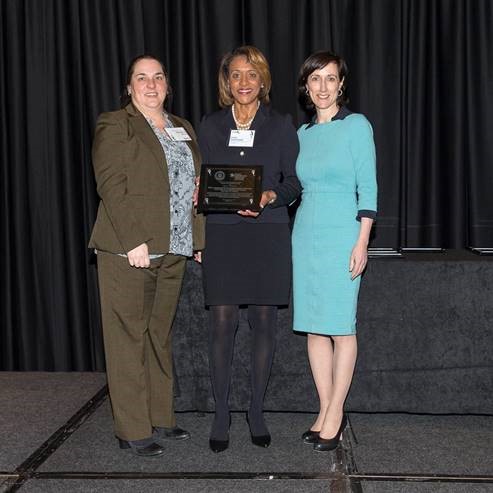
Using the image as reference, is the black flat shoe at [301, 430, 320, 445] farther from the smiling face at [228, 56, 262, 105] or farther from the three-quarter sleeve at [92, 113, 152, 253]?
the smiling face at [228, 56, 262, 105]

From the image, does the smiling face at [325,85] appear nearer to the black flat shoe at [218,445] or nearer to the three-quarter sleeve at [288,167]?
the three-quarter sleeve at [288,167]

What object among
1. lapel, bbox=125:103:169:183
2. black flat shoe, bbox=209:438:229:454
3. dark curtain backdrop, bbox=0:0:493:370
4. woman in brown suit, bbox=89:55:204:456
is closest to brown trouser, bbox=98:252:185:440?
woman in brown suit, bbox=89:55:204:456

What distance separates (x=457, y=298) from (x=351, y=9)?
183 centimetres

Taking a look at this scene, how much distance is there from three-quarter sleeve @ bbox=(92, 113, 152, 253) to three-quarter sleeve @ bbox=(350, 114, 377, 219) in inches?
32.8

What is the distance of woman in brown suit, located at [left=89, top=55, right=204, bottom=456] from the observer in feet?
8.93

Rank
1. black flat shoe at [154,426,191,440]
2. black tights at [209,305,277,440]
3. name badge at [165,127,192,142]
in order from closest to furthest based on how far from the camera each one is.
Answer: name badge at [165,127,192,142] < black tights at [209,305,277,440] < black flat shoe at [154,426,191,440]

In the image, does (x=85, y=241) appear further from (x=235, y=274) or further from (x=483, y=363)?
(x=483, y=363)

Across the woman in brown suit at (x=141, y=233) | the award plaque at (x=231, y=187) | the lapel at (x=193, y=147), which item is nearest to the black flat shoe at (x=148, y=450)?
the woman in brown suit at (x=141, y=233)

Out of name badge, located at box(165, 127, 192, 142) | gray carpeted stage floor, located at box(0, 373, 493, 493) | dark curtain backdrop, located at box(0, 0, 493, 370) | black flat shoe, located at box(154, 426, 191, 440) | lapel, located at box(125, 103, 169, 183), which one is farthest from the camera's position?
dark curtain backdrop, located at box(0, 0, 493, 370)

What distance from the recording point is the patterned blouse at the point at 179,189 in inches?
111

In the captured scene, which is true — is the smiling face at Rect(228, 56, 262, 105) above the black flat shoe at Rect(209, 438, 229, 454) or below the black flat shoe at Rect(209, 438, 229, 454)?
above

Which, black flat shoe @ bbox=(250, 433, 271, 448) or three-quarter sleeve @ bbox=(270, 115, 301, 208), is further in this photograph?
black flat shoe @ bbox=(250, 433, 271, 448)

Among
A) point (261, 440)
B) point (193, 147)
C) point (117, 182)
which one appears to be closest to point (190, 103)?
point (193, 147)

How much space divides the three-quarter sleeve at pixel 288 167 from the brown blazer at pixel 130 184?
449mm
